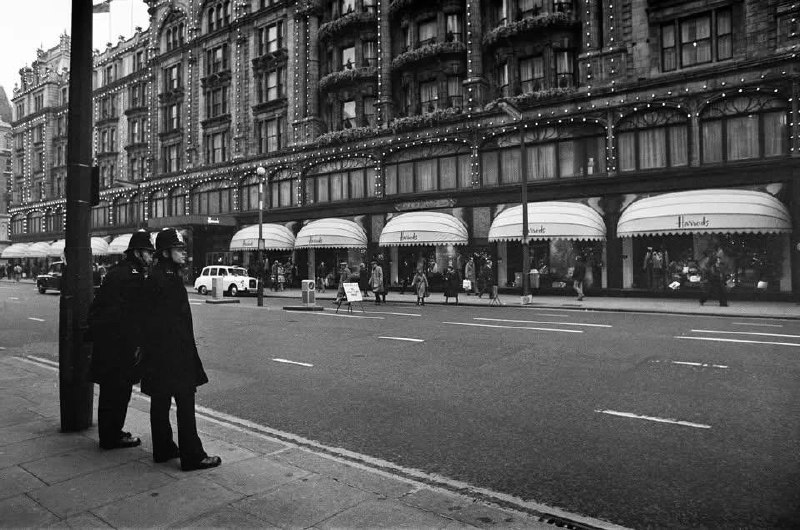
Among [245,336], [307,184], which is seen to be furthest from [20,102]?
[245,336]

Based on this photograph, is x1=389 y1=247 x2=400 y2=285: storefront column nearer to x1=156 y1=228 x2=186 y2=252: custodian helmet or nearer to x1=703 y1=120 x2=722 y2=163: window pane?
x1=703 y1=120 x2=722 y2=163: window pane

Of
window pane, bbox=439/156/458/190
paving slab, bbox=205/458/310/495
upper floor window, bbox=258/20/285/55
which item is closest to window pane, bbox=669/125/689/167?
window pane, bbox=439/156/458/190

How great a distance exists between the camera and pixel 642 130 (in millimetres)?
24547

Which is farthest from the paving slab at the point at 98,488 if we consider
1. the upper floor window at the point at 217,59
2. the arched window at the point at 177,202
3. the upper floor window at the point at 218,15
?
the upper floor window at the point at 218,15

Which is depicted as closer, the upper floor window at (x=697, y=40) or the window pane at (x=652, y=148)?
the upper floor window at (x=697, y=40)

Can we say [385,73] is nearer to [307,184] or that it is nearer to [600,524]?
[307,184]

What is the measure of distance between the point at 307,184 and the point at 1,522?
3423 centimetres

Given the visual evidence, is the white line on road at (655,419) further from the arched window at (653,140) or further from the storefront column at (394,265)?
the storefront column at (394,265)

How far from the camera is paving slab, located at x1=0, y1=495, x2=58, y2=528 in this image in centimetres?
341

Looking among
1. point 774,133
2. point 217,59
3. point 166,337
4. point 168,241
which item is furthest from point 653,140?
point 217,59

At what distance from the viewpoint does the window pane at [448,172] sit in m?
30.1

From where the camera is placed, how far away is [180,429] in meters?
4.38

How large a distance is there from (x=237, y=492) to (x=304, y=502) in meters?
0.54

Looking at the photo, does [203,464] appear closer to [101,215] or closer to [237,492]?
[237,492]
